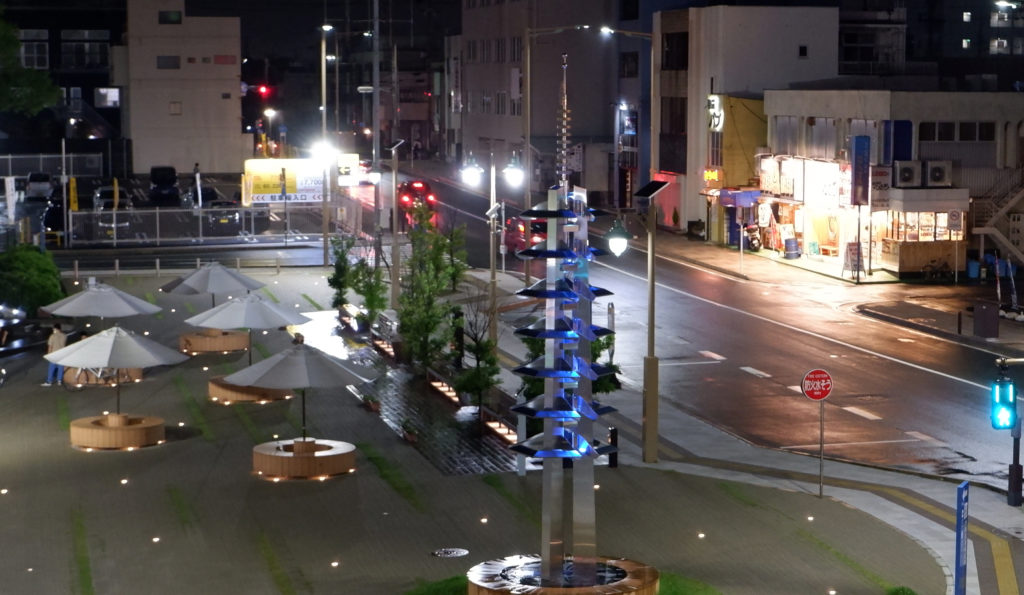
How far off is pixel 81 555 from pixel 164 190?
6543cm

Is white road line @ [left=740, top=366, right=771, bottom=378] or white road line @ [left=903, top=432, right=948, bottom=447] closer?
white road line @ [left=903, top=432, right=948, bottom=447]

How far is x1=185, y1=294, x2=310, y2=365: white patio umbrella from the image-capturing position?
110 feet

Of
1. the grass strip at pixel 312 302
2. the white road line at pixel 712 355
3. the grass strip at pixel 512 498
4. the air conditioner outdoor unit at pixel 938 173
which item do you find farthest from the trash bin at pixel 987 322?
the grass strip at pixel 512 498

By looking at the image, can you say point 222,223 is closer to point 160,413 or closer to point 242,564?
point 160,413

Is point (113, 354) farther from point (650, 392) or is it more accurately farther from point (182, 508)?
point (650, 392)

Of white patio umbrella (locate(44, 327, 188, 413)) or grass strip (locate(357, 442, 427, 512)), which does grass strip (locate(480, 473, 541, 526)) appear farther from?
white patio umbrella (locate(44, 327, 188, 413))

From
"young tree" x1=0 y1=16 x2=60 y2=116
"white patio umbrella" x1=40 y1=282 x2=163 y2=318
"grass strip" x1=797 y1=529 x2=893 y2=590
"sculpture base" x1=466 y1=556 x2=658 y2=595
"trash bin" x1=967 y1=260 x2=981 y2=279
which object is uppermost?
"young tree" x1=0 y1=16 x2=60 y2=116

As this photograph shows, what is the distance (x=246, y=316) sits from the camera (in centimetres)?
3378

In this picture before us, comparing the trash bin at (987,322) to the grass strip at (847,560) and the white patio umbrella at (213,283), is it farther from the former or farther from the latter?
the grass strip at (847,560)

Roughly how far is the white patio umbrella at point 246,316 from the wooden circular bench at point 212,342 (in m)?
4.20

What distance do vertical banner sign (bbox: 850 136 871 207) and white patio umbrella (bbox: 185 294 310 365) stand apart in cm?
A: 2603

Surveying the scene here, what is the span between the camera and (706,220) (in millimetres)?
66875

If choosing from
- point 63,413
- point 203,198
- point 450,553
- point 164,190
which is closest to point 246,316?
point 63,413

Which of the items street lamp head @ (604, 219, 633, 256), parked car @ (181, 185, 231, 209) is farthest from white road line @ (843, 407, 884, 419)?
parked car @ (181, 185, 231, 209)
